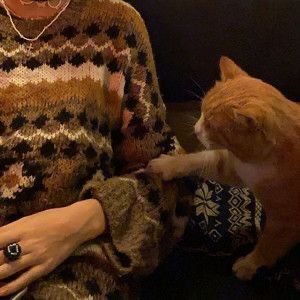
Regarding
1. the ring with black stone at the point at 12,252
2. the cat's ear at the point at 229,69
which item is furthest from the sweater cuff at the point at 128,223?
the cat's ear at the point at 229,69

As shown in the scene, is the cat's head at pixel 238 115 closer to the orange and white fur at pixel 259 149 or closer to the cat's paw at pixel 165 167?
the orange and white fur at pixel 259 149

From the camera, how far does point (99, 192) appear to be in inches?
39.8

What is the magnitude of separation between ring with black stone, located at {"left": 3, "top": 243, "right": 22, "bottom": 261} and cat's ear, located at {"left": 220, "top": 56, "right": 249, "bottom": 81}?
0.58m

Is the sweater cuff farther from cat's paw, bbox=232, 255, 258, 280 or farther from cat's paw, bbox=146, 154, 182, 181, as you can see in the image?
cat's paw, bbox=232, 255, 258, 280

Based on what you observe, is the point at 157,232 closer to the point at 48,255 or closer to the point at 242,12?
the point at 48,255

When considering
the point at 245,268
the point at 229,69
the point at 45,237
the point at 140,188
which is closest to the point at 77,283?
the point at 45,237

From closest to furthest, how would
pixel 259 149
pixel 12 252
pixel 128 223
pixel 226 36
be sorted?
pixel 12 252 → pixel 128 223 → pixel 259 149 → pixel 226 36

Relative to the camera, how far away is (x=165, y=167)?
108 cm

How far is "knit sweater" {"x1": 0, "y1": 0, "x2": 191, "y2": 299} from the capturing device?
1010mm

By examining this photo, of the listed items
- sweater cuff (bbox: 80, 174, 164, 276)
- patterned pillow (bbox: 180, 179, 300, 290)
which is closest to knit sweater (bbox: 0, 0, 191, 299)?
sweater cuff (bbox: 80, 174, 164, 276)

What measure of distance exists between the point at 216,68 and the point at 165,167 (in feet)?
1.15

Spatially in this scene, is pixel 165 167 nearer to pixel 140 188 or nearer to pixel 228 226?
pixel 140 188

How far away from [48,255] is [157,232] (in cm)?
22

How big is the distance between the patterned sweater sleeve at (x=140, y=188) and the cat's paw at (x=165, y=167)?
0.05ft
